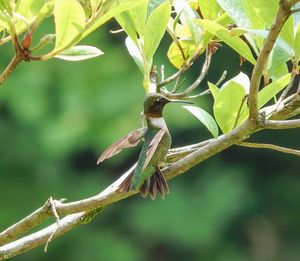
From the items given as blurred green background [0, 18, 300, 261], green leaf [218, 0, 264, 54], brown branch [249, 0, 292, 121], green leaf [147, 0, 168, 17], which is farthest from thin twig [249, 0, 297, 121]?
blurred green background [0, 18, 300, 261]

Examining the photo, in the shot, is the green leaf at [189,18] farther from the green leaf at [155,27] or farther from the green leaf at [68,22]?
the green leaf at [68,22]

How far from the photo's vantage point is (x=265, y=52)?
91 cm

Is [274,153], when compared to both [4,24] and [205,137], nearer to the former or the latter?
[205,137]

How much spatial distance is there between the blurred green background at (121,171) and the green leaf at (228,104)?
4.33 m

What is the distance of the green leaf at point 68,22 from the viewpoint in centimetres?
93

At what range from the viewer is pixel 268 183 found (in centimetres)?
836

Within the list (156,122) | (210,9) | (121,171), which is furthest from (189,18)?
(121,171)

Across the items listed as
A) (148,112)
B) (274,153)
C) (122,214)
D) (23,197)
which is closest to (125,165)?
(122,214)

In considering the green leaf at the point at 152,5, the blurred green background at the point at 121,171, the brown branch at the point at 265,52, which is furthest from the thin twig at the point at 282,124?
the blurred green background at the point at 121,171

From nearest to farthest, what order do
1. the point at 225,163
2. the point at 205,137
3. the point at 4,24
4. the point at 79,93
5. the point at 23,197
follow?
1. the point at 4,24
2. the point at 79,93
3. the point at 23,197
4. the point at 205,137
5. the point at 225,163

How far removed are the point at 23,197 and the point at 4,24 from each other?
6115mm

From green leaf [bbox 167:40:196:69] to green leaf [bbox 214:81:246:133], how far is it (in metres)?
0.08

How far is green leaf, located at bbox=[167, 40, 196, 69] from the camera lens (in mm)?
1144

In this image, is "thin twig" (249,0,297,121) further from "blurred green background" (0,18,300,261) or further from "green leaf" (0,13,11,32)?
"blurred green background" (0,18,300,261)
